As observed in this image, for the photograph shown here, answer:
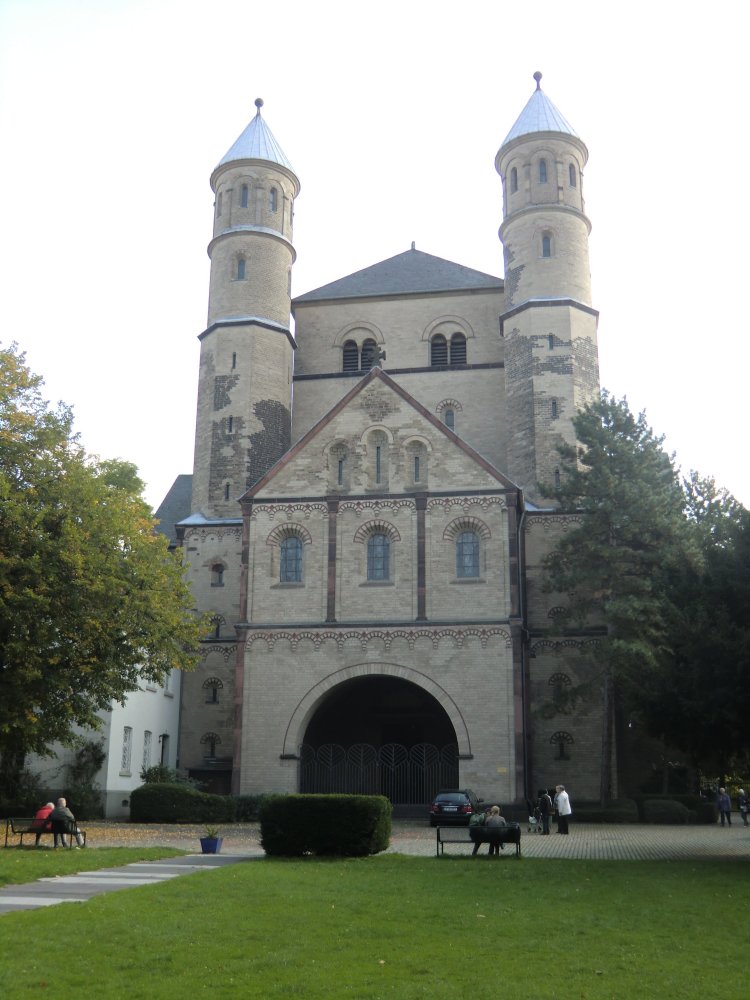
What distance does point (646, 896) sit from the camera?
15320 millimetres

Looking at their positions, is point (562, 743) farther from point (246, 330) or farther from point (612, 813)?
point (246, 330)

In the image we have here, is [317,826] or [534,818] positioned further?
[534,818]

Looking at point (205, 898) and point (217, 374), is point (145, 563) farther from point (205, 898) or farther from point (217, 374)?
point (217, 374)

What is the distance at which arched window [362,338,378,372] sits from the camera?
160 feet

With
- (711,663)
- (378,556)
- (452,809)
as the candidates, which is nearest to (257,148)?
(378,556)

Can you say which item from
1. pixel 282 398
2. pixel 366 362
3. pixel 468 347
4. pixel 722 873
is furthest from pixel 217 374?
pixel 722 873

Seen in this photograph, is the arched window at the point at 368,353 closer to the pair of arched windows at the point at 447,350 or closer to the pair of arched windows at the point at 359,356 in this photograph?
the pair of arched windows at the point at 359,356

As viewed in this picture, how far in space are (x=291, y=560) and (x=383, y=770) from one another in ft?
26.4

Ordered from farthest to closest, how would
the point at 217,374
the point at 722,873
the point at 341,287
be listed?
the point at 341,287, the point at 217,374, the point at 722,873

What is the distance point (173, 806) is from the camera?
1264 inches

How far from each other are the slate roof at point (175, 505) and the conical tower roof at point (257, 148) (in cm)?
1499

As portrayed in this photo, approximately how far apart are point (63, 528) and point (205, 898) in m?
12.6

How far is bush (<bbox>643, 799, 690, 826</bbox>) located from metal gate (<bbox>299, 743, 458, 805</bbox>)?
20.7 ft

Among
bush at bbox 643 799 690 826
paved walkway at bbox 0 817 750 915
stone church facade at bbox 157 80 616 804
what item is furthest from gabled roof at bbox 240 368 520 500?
paved walkway at bbox 0 817 750 915
